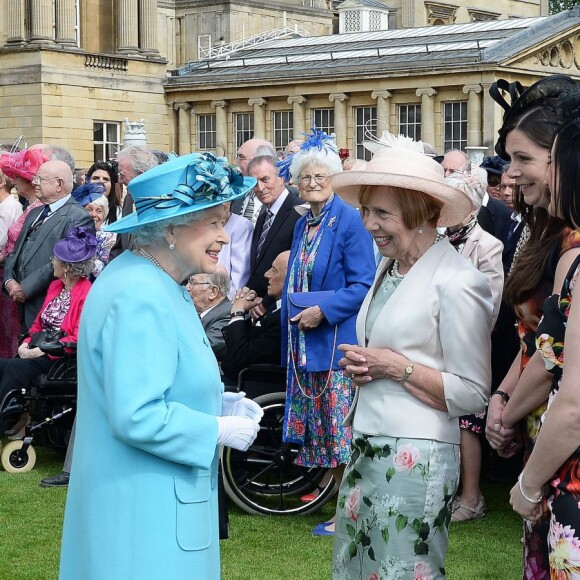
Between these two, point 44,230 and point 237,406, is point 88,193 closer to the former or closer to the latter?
point 44,230

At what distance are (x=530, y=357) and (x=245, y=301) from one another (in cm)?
359

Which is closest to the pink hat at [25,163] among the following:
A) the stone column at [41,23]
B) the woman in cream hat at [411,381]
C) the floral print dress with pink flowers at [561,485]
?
the woman in cream hat at [411,381]

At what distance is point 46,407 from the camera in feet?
27.5

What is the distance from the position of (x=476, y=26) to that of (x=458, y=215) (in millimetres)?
38826

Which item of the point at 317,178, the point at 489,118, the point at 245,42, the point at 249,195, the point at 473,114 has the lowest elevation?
the point at 249,195

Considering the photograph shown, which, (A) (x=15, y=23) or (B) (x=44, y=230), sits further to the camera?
(A) (x=15, y=23)

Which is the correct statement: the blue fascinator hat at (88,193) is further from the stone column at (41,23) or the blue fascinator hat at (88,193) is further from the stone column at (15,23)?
the stone column at (15,23)

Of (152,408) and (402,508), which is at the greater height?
(152,408)

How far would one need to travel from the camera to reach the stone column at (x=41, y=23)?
138ft

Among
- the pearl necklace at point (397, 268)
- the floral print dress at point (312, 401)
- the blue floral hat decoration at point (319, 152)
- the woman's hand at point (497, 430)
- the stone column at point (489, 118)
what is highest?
the stone column at point (489, 118)

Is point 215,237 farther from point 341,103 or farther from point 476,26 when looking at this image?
point 476,26

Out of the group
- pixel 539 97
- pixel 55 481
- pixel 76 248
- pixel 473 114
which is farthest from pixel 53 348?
pixel 473 114

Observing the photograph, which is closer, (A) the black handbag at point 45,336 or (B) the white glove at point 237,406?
(B) the white glove at point 237,406

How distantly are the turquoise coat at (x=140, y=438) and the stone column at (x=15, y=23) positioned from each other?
40676 millimetres
